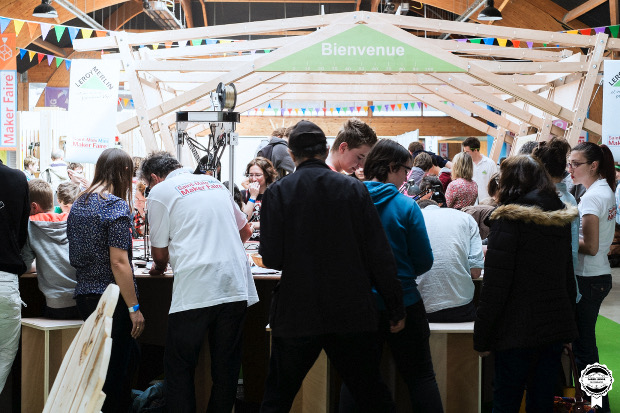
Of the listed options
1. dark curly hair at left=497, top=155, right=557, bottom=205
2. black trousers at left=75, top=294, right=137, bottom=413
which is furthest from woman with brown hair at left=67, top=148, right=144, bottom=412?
dark curly hair at left=497, top=155, right=557, bottom=205

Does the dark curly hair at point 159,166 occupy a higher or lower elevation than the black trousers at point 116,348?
higher

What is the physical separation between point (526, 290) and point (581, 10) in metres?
10.3

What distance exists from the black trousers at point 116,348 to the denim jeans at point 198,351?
0.29 meters

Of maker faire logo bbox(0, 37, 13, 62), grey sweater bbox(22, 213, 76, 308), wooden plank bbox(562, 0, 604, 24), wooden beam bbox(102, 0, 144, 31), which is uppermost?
wooden beam bbox(102, 0, 144, 31)

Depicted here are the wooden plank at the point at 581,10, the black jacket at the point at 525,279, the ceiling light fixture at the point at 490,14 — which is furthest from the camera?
the wooden plank at the point at 581,10

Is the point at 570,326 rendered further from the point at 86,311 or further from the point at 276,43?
the point at 276,43

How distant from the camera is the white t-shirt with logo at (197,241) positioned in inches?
129

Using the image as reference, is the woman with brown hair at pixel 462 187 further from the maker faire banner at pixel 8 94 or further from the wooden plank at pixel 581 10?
the wooden plank at pixel 581 10

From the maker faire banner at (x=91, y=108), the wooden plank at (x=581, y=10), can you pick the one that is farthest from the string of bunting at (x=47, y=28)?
the wooden plank at (x=581, y=10)

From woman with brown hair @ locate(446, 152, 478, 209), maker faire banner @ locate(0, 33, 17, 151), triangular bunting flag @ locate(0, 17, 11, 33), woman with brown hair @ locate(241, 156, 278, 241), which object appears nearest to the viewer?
woman with brown hair @ locate(241, 156, 278, 241)

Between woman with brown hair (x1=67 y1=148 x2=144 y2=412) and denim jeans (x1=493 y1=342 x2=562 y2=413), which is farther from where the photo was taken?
woman with brown hair (x1=67 y1=148 x2=144 y2=412)

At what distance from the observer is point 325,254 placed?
8.87 ft

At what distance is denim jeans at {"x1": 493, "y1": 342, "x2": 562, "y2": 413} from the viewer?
9.96 ft

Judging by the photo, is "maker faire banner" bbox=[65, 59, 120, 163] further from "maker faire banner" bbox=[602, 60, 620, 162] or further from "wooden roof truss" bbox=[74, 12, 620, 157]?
"maker faire banner" bbox=[602, 60, 620, 162]
